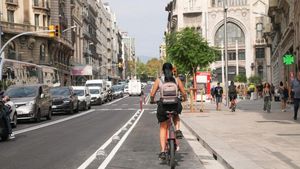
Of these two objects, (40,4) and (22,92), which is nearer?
(22,92)

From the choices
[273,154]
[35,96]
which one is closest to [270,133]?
[273,154]

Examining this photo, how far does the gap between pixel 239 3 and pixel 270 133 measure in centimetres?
9875

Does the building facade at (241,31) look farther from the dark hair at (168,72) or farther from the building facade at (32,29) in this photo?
the dark hair at (168,72)

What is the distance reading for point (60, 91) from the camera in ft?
115

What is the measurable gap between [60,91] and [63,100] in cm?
131

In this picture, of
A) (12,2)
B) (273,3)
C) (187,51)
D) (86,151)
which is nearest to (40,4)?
(12,2)

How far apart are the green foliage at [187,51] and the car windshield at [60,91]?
27.8ft

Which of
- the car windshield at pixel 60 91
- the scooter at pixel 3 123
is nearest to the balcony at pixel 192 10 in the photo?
the car windshield at pixel 60 91

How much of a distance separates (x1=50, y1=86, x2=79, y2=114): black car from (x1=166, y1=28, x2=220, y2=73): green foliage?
8.48 meters

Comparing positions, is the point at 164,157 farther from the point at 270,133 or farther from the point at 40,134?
the point at 40,134

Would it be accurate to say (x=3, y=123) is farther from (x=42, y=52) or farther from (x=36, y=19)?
(x=42, y=52)

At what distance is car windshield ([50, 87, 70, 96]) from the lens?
114 ft

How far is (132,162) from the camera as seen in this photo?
11.4 m

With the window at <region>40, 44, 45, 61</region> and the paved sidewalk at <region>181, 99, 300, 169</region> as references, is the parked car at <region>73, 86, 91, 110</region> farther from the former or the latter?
the window at <region>40, 44, 45, 61</region>
